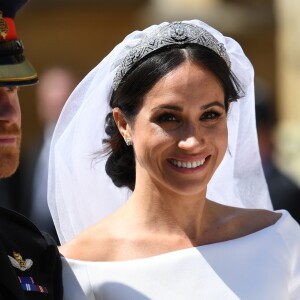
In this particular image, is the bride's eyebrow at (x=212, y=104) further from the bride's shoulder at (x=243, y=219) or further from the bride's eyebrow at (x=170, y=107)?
the bride's shoulder at (x=243, y=219)

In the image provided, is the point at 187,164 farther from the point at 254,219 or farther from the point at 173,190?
the point at 254,219

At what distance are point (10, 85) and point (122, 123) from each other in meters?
1.00

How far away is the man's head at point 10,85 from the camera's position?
4.74m

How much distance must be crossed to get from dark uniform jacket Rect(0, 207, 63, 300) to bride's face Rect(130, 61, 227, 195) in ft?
1.89

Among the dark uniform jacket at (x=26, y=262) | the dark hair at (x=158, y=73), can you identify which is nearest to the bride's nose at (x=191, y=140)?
the dark hair at (x=158, y=73)

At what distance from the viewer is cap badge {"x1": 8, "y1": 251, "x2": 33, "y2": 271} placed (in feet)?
16.3

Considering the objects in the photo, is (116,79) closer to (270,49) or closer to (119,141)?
(119,141)

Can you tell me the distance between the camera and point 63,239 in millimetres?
6031

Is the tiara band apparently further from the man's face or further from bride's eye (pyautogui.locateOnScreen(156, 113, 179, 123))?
the man's face

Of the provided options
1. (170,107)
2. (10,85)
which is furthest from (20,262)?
(170,107)

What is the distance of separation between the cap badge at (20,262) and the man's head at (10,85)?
39 cm

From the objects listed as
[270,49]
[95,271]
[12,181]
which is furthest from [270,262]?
[270,49]

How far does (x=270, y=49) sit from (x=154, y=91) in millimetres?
9651

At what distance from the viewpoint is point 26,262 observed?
502 cm
